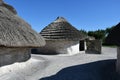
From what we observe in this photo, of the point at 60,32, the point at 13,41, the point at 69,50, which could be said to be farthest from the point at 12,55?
the point at 60,32

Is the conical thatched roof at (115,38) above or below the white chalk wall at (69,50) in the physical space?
above

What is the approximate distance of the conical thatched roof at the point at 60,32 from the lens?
18.2 meters

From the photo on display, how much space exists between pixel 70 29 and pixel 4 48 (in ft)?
36.1

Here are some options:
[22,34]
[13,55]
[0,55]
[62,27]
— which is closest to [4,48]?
[0,55]

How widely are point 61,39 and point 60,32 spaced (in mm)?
1178

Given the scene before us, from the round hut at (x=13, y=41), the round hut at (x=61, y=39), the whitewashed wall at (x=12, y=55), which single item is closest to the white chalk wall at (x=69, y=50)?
the round hut at (x=61, y=39)

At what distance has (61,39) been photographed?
17.7m

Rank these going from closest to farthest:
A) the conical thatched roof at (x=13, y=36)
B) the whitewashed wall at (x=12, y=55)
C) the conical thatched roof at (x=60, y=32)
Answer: the conical thatched roof at (x=13, y=36) → the whitewashed wall at (x=12, y=55) → the conical thatched roof at (x=60, y=32)

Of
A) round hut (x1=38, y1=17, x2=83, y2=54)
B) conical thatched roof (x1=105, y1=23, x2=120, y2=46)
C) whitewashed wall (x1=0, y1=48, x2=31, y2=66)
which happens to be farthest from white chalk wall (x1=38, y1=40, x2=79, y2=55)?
conical thatched roof (x1=105, y1=23, x2=120, y2=46)

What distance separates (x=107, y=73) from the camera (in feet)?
31.1

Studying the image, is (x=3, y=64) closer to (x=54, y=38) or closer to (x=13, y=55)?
(x=13, y=55)

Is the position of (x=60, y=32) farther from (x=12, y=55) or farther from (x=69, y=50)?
(x=12, y=55)

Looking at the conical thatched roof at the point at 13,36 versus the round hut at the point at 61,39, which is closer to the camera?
the conical thatched roof at the point at 13,36

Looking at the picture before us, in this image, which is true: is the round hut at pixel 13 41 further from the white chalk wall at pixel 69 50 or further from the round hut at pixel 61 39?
the white chalk wall at pixel 69 50
